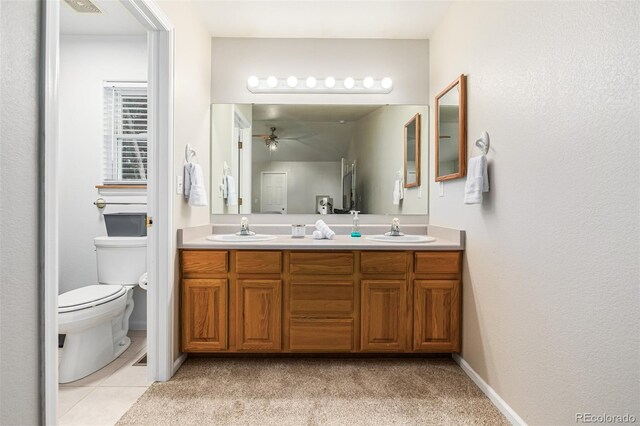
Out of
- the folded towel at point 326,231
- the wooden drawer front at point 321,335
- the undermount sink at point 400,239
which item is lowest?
the wooden drawer front at point 321,335

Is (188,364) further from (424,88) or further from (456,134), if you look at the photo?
(424,88)

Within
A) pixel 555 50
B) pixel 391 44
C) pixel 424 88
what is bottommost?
pixel 555 50

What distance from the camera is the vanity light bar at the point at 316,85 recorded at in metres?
2.63

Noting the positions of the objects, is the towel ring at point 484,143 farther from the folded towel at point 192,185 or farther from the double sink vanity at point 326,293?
the folded towel at point 192,185

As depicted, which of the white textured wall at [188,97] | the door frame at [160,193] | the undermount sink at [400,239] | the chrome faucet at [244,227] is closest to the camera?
→ the door frame at [160,193]

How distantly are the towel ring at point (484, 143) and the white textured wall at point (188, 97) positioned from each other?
1722mm

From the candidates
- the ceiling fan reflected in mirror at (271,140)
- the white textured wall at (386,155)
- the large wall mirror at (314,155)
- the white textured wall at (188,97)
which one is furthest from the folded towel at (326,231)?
the white textured wall at (188,97)

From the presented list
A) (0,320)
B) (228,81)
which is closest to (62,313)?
(0,320)

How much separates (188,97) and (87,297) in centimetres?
138

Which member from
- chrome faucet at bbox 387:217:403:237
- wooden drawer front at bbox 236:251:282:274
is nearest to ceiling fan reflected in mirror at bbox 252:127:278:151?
wooden drawer front at bbox 236:251:282:274

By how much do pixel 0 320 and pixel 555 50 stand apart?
199 centimetres

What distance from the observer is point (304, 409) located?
5.51ft

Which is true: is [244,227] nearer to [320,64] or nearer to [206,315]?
[206,315]

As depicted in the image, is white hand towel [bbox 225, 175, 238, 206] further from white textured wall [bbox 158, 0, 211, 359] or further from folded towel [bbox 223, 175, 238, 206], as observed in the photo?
white textured wall [bbox 158, 0, 211, 359]
